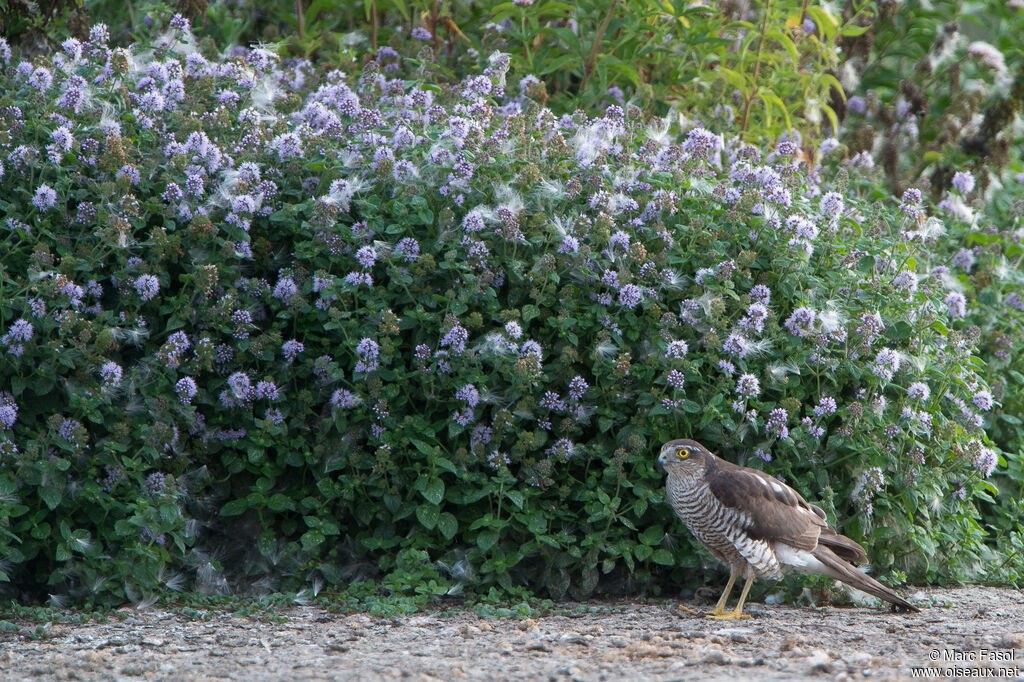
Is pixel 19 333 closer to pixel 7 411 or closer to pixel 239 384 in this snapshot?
pixel 7 411

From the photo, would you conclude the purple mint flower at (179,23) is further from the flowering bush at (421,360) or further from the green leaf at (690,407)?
the green leaf at (690,407)

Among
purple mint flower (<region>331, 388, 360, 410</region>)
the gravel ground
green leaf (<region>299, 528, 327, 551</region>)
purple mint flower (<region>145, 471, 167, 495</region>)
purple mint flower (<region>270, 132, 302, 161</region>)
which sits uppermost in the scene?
purple mint flower (<region>270, 132, 302, 161</region>)

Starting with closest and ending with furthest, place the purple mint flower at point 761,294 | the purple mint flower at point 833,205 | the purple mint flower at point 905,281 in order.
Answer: the purple mint flower at point 761,294 → the purple mint flower at point 833,205 → the purple mint flower at point 905,281

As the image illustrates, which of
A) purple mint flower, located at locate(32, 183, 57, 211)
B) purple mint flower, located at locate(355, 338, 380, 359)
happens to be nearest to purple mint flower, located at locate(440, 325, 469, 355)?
purple mint flower, located at locate(355, 338, 380, 359)

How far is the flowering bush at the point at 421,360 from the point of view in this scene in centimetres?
460

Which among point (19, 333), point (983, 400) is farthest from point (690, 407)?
point (19, 333)

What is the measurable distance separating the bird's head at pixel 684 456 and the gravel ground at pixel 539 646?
0.63m

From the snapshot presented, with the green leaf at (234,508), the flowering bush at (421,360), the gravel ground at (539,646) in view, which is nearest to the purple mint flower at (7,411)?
the flowering bush at (421,360)

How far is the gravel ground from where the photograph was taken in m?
3.58

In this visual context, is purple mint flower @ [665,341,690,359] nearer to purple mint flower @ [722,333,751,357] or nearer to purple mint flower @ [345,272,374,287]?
purple mint flower @ [722,333,751,357]

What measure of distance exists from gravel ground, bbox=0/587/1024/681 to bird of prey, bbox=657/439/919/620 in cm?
19

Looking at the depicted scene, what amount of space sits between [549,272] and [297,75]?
101 inches

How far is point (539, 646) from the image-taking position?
3963 mm

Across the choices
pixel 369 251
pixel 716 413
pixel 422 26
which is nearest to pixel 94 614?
pixel 369 251
